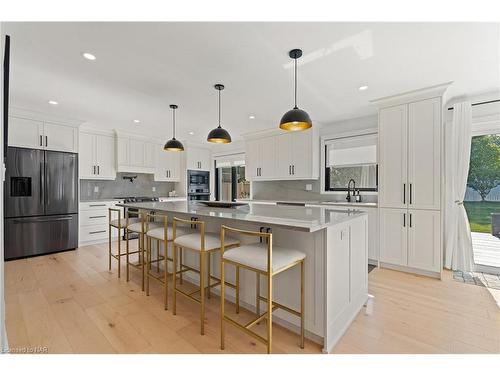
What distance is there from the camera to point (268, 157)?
206 inches

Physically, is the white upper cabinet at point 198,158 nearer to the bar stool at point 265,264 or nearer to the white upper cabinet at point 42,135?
the white upper cabinet at point 42,135

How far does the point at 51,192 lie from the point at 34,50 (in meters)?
2.68

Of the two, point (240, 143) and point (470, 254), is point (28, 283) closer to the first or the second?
point (240, 143)

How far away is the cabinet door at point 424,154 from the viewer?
2994 millimetres

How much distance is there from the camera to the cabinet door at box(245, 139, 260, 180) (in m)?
5.46

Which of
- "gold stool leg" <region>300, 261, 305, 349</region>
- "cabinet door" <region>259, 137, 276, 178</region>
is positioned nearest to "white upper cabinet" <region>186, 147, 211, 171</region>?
"cabinet door" <region>259, 137, 276, 178</region>

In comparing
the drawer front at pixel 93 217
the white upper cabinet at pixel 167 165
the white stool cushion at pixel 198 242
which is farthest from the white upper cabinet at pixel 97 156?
the white stool cushion at pixel 198 242

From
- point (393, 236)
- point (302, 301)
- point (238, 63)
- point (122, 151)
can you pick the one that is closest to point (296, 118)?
point (238, 63)

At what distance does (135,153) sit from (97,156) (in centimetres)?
78

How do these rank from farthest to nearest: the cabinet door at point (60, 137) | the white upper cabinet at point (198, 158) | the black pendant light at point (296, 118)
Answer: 1. the white upper cabinet at point (198, 158)
2. the cabinet door at point (60, 137)
3. the black pendant light at point (296, 118)

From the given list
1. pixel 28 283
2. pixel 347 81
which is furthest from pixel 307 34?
pixel 28 283

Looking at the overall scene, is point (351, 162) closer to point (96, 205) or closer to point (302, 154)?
point (302, 154)

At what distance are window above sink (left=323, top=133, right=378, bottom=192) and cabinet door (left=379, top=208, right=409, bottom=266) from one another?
0.94 meters

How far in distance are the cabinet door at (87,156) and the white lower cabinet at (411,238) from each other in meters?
5.49
